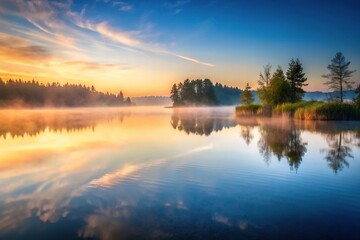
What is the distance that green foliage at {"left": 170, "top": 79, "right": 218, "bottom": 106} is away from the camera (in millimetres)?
192250

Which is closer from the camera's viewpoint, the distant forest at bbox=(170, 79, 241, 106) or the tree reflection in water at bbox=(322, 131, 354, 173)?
the tree reflection in water at bbox=(322, 131, 354, 173)

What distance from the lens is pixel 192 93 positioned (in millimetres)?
192875

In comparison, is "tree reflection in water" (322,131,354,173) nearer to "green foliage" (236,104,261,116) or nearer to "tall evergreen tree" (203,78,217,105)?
"green foliage" (236,104,261,116)

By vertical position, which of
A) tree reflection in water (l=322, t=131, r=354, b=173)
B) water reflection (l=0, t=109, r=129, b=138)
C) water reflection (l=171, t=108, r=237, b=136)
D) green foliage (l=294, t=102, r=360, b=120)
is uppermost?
green foliage (l=294, t=102, r=360, b=120)

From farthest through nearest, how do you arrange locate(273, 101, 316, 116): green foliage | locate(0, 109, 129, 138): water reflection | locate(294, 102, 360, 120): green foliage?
locate(273, 101, 316, 116): green foliage < locate(294, 102, 360, 120): green foliage < locate(0, 109, 129, 138): water reflection

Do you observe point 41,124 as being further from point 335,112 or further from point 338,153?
point 335,112

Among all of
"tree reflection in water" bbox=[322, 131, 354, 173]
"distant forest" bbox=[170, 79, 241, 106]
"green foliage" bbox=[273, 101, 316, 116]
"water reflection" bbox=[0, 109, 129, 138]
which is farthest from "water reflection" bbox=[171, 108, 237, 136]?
"distant forest" bbox=[170, 79, 241, 106]

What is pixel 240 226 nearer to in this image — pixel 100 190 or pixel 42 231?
pixel 42 231

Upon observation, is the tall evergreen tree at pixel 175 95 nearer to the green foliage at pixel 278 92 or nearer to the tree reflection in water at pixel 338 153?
the green foliage at pixel 278 92

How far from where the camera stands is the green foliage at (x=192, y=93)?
19225 centimetres

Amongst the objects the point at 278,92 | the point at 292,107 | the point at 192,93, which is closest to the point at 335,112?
the point at 292,107

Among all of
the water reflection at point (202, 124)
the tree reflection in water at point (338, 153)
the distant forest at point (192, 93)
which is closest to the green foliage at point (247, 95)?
the water reflection at point (202, 124)

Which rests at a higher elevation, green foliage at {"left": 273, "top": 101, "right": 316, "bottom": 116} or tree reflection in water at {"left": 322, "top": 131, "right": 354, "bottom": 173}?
green foliage at {"left": 273, "top": 101, "right": 316, "bottom": 116}

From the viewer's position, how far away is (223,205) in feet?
30.0
